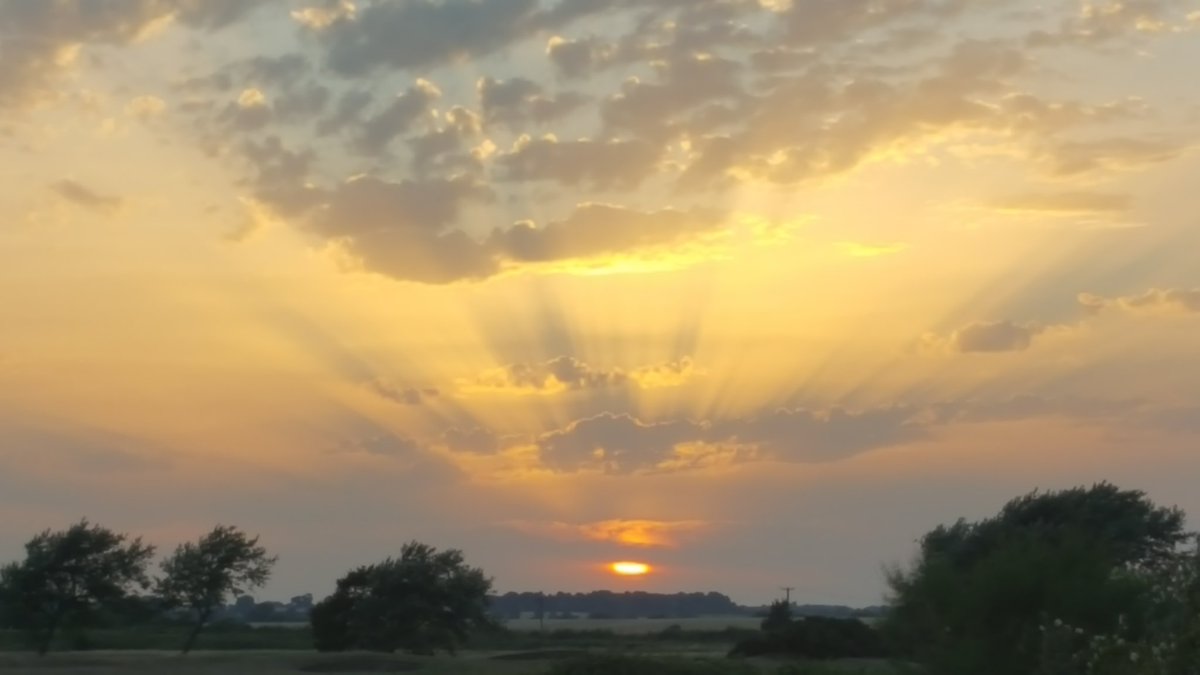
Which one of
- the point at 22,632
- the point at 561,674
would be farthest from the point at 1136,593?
the point at 22,632

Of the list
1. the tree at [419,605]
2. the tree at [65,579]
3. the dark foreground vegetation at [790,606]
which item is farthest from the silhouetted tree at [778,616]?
the tree at [65,579]

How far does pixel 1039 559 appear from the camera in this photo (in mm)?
29844

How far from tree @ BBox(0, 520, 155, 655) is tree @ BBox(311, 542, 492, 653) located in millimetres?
10597

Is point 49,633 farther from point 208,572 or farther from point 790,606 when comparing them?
point 790,606

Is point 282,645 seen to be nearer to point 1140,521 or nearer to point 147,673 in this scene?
point 147,673

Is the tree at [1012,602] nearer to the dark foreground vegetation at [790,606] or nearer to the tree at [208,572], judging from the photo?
the dark foreground vegetation at [790,606]

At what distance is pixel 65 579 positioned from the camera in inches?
2707

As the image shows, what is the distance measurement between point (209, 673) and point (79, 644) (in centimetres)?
2783

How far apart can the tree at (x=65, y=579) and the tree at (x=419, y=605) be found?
1060cm

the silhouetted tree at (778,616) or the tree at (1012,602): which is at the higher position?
the silhouetted tree at (778,616)

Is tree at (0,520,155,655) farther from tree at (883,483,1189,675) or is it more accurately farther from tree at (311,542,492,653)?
tree at (883,483,1189,675)

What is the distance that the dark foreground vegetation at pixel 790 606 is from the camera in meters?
28.6

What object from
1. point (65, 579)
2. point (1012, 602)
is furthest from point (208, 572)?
point (1012, 602)

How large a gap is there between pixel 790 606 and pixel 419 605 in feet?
86.5
